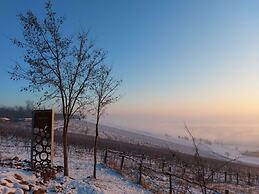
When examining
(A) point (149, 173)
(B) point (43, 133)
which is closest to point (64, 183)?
(B) point (43, 133)

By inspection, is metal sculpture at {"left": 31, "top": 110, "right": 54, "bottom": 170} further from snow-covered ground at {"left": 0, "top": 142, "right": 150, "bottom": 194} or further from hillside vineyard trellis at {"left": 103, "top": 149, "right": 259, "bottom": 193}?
hillside vineyard trellis at {"left": 103, "top": 149, "right": 259, "bottom": 193}

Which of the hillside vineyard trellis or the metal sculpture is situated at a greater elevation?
the metal sculpture

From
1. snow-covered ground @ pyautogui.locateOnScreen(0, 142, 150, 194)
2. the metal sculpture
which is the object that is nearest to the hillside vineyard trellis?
snow-covered ground @ pyautogui.locateOnScreen(0, 142, 150, 194)

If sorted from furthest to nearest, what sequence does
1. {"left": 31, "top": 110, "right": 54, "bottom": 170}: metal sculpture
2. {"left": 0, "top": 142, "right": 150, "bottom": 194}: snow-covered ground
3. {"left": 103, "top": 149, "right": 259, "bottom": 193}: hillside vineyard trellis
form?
{"left": 103, "top": 149, "right": 259, "bottom": 193}: hillside vineyard trellis < {"left": 31, "top": 110, "right": 54, "bottom": 170}: metal sculpture < {"left": 0, "top": 142, "right": 150, "bottom": 194}: snow-covered ground

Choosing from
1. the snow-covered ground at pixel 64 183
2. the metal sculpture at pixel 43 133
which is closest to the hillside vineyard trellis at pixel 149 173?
the snow-covered ground at pixel 64 183

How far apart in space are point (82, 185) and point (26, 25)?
8.28 meters

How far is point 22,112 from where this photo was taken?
373 ft

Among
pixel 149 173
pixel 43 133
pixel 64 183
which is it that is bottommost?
pixel 149 173

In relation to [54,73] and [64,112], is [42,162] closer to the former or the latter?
[64,112]

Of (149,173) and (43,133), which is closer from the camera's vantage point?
(43,133)

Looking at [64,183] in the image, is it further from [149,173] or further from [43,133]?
[149,173]

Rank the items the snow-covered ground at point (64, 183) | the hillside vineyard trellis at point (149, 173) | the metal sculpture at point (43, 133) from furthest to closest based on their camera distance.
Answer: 1. the hillside vineyard trellis at point (149, 173)
2. the metal sculpture at point (43, 133)
3. the snow-covered ground at point (64, 183)

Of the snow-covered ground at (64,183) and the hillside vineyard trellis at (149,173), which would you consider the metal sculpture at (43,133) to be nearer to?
the snow-covered ground at (64,183)

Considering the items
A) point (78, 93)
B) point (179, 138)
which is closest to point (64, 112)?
point (78, 93)
